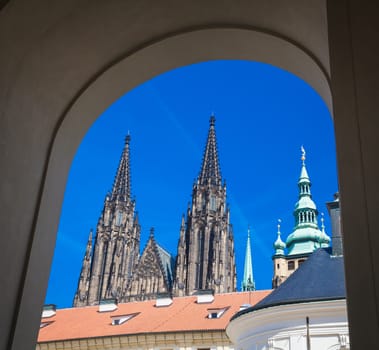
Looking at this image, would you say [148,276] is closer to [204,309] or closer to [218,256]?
[218,256]

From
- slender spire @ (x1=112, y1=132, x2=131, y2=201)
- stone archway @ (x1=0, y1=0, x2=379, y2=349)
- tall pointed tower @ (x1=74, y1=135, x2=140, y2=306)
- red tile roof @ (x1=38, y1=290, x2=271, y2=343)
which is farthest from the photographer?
slender spire @ (x1=112, y1=132, x2=131, y2=201)

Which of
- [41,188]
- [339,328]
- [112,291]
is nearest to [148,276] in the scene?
[112,291]

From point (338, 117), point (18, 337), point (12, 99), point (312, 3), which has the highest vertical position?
point (312, 3)

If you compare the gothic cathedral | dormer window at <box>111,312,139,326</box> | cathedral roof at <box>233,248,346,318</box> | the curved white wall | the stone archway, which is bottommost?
the stone archway

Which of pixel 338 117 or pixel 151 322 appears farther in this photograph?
pixel 151 322

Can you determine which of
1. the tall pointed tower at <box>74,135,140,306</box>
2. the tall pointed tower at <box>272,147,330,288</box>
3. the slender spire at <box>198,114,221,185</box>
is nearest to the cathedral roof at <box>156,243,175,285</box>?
the tall pointed tower at <box>74,135,140,306</box>

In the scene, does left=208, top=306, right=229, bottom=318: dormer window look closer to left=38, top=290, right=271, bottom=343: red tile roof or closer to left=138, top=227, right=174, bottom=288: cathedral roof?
left=38, top=290, right=271, bottom=343: red tile roof

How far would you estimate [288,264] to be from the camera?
58906 millimetres

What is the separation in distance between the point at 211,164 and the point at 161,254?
1195 centimetres

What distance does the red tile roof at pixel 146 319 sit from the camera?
983 inches

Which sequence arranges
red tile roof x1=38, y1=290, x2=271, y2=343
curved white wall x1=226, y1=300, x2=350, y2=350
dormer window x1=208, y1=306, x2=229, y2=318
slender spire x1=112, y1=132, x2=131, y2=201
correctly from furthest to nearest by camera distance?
1. slender spire x1=112, y1=132, x2=131, y2=201
2. dormer window x1=208, y1=306, x2=229, y2=318
3. red tile roof x1=38, y1=290, x2=271, y2=343
4. curved white wall x1=226, y1=300, x2=350, y2=350

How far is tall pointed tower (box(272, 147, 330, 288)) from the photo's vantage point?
2266 inches

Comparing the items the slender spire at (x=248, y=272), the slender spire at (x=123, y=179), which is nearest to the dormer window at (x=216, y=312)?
the slender spire at (x=123, y=179)

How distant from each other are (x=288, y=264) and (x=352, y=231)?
2299 inches
